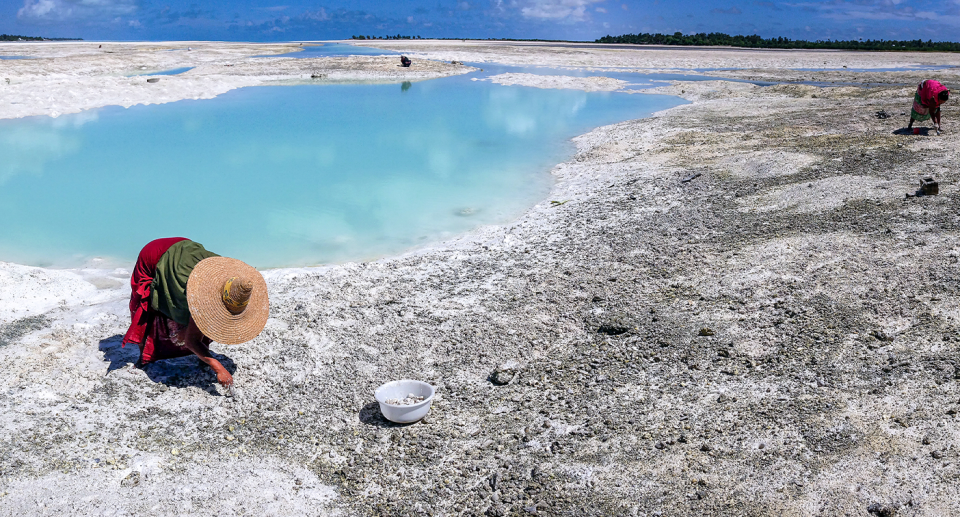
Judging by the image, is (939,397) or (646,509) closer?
(646,509)

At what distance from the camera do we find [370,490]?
3922 millimetres

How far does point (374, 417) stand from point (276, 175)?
992 centimetres

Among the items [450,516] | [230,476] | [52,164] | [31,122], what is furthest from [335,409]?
[31,122]

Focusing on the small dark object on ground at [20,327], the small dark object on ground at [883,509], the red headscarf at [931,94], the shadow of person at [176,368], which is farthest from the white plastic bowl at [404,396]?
the red headscarf at [931,94]

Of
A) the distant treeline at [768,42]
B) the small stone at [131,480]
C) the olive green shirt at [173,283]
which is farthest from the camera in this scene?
the distant treeline at [768,42]

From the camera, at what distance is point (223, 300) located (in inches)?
179

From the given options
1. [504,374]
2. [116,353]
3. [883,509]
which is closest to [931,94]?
[504,374]

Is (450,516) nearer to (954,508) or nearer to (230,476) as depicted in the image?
(230,476)

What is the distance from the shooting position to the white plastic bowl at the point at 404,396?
14.5 feet

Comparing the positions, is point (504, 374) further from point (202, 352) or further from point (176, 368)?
point (176, 368)

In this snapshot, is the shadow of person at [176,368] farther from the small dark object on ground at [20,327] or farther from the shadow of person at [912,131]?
the shadow of person at [912,131]

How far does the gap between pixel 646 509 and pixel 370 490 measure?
5.38 ft

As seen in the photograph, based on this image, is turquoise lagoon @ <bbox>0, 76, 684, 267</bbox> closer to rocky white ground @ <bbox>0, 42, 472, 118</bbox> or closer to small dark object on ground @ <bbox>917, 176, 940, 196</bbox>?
rocky white ground @ <bbox>0, 42, 472, 118</bbox>

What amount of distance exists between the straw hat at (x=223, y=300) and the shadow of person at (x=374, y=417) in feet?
3.34
